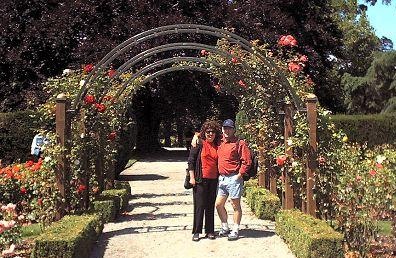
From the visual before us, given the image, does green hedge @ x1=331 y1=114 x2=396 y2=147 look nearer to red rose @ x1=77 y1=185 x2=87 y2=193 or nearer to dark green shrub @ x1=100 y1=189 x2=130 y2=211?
dark green shrub @ x1=100 y1=189 x2=130 y2=211

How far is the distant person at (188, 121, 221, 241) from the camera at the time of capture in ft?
23.3

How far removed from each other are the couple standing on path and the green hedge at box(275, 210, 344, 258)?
0.68 metres

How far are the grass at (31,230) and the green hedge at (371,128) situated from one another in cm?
1291

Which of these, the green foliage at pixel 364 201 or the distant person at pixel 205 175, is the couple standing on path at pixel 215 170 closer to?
the distant person at pixel 205 175

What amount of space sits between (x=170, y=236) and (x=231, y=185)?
1164 millimetres

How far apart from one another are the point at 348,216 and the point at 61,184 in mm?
3611

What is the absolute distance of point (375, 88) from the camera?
2973 cm

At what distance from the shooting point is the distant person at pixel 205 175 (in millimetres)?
7102

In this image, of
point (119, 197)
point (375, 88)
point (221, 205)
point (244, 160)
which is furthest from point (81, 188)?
point (375, 88)

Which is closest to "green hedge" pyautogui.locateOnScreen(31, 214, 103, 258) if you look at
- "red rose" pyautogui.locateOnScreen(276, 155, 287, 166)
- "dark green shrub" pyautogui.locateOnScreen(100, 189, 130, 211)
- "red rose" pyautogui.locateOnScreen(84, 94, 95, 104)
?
"red rose" pyautogui.locateOnScreen(84, 94, 95, 104)

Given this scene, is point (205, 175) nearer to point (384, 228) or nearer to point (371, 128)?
point (384, 228)

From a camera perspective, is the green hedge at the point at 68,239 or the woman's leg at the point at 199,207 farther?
the woman's leg at the point at 199,207

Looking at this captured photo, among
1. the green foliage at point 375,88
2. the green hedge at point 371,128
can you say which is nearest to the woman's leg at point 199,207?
the green hedge at point 371,128

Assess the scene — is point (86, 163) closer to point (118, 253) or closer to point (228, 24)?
point (118, 253)
